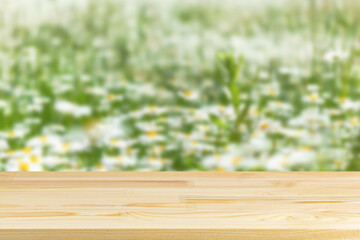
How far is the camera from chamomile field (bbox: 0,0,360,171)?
5.72 ft

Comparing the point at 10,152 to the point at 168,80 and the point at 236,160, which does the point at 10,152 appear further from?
the point at 236,160

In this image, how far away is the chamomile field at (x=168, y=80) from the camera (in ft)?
5.72

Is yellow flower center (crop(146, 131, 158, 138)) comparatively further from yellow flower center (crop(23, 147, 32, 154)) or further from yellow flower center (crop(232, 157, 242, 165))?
yellow flower center (crop(23, 147, 32, 154))

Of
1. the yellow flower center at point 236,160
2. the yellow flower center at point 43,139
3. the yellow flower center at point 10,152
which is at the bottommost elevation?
the yellow flower center at point 236,160

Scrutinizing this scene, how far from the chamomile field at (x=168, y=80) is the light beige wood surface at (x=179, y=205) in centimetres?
32

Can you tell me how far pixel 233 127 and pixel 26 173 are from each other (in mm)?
733

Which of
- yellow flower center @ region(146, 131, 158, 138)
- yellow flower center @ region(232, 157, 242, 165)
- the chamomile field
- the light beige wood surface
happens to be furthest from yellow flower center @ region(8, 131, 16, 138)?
yellow flower center @ region(232, 157, 242, 165)

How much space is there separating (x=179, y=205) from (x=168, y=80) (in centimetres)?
65

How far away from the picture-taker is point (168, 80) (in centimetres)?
177

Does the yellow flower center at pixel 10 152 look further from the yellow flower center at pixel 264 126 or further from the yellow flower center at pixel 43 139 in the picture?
the yellow flower center at pixel 264 126

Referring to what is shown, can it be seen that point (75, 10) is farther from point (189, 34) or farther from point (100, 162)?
point (100, 162)

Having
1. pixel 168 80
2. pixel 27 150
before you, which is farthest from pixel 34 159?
pixel 168 80

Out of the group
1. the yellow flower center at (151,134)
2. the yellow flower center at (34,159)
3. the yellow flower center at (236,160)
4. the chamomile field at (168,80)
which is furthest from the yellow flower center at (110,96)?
the yellow flower center at (236,160)

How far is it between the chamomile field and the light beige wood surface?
1.07 ft
